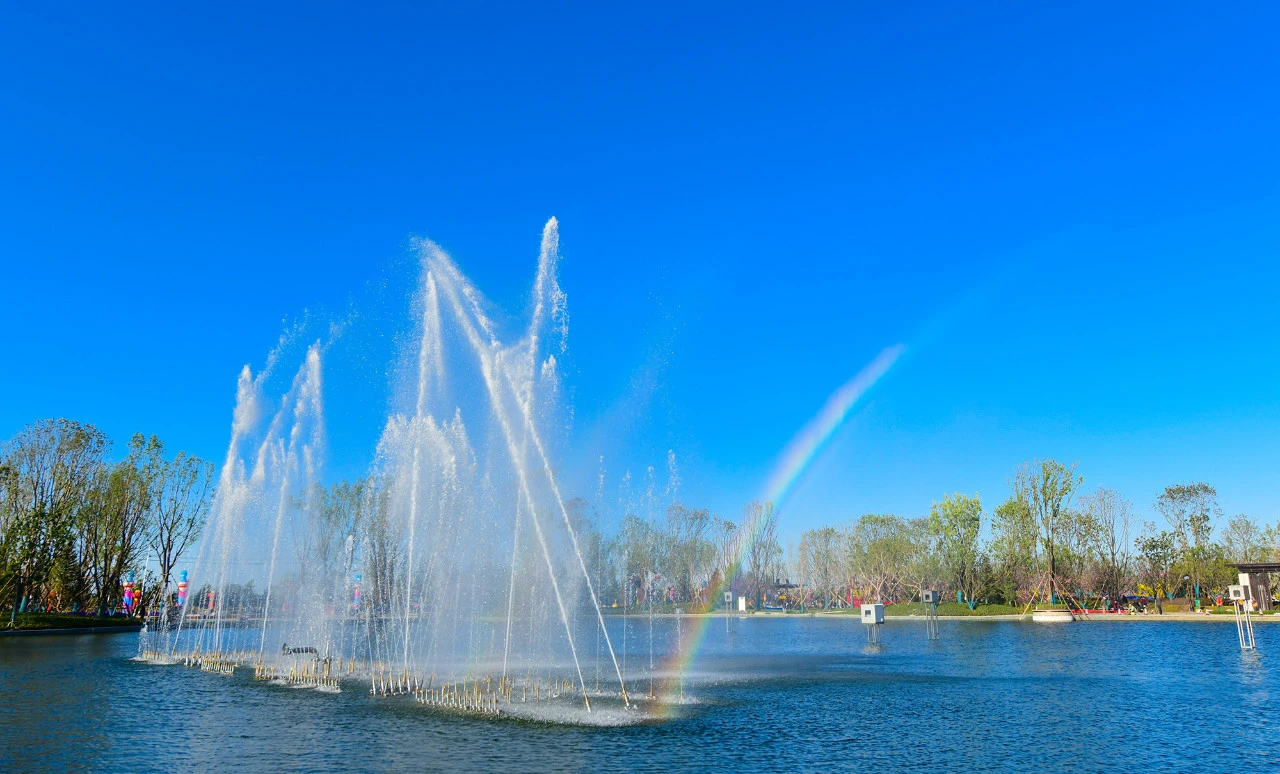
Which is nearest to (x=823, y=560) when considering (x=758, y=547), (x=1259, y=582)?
(x=758, y=547)

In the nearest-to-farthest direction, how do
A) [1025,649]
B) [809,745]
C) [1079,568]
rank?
[809,745] < [1025,649] < [1079,568]

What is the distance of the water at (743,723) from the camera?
60.7 ft

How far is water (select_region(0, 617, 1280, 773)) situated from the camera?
18.5 metres

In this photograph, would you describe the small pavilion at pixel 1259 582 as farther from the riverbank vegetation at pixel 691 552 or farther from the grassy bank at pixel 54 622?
the grassy bank at pixel 54 622

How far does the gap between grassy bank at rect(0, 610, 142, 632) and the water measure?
27.3 meters

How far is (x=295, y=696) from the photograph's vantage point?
28797mm

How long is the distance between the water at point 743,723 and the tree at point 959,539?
174 ft

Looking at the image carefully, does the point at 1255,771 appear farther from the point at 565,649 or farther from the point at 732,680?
the point at 565,649

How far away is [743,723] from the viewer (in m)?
23.3

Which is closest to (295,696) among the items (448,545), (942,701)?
(448,545)

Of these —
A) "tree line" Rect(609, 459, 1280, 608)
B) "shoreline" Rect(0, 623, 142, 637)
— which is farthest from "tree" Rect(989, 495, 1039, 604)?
"shoreline" Rect(0, 623, 142, 637)

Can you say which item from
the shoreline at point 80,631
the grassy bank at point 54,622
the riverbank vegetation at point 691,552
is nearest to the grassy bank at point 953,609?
the riverbank vegetation at point 691,552

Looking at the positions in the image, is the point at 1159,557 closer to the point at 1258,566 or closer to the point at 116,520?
the point at 1258,566

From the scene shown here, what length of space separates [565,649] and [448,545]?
2384cm
